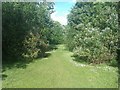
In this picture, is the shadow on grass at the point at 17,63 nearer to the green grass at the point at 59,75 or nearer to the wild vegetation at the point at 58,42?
the wild vegetation at the point at 58,42

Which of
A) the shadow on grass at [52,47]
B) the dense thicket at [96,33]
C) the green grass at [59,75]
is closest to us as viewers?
the green grass at [59,75]

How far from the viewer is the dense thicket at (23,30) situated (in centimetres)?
1182

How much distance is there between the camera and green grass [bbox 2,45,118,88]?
324 inches

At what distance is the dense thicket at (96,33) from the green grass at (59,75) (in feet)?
2.34

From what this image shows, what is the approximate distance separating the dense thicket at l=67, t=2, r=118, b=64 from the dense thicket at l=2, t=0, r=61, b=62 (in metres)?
1.66

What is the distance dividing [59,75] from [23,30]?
3.59 meters

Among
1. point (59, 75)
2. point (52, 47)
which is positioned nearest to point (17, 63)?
point (52, 47)

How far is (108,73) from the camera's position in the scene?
31.0 ft

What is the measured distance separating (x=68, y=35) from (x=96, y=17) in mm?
2122

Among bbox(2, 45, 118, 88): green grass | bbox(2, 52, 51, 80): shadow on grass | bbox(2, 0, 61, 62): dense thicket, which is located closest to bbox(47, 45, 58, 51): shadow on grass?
bbox(2, 0, 61, 62): dense thicket

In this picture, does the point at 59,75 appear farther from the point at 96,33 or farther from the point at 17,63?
the point at 96,33

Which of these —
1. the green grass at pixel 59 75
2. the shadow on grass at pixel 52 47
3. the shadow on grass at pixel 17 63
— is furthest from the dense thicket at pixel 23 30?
the green grass at pixel 59 75

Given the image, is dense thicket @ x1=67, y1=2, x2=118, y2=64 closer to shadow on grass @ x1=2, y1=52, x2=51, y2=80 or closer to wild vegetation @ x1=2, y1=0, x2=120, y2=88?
wild vegetation @ x1=2, y1=0, x2=120, y2=88

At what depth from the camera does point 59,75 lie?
31.0ft
